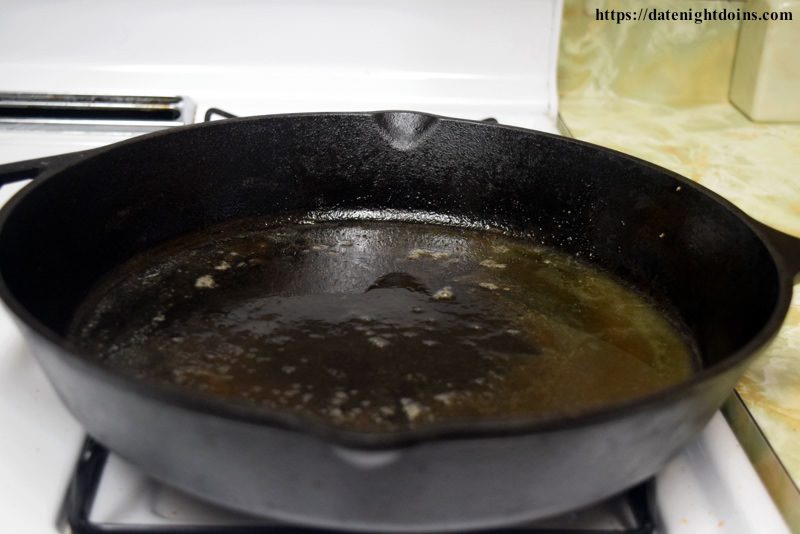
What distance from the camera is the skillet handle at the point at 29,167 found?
0.62 metres

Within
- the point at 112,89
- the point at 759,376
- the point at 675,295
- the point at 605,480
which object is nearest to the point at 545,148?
the point at 675,295

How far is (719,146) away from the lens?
105cm

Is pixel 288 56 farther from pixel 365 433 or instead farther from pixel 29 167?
pixel 365 433

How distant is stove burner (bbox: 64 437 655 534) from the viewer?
0.46 metres

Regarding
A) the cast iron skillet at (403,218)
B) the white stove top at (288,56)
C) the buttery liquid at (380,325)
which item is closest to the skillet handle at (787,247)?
the cast iron skillet at (403,218)

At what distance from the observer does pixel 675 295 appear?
Result: 69 centimetres

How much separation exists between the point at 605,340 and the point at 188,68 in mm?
638

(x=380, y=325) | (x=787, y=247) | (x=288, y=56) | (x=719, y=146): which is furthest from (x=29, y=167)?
(x=719, y=146)

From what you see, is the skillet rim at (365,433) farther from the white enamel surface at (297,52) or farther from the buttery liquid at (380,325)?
the white enamel surface at (297,52)

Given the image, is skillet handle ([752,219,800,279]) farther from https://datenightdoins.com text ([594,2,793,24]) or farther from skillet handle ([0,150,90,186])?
https://datenightdoins.com text ([594,2,793,24])

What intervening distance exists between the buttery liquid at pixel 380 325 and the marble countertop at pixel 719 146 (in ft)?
Result: 0.52

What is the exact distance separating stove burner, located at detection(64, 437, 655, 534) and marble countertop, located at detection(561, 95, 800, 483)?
22 cm

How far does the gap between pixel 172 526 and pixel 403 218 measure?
452 millimetres

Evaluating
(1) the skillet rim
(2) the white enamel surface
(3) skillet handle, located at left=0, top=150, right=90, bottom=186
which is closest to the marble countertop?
(2) the white enamel surface
